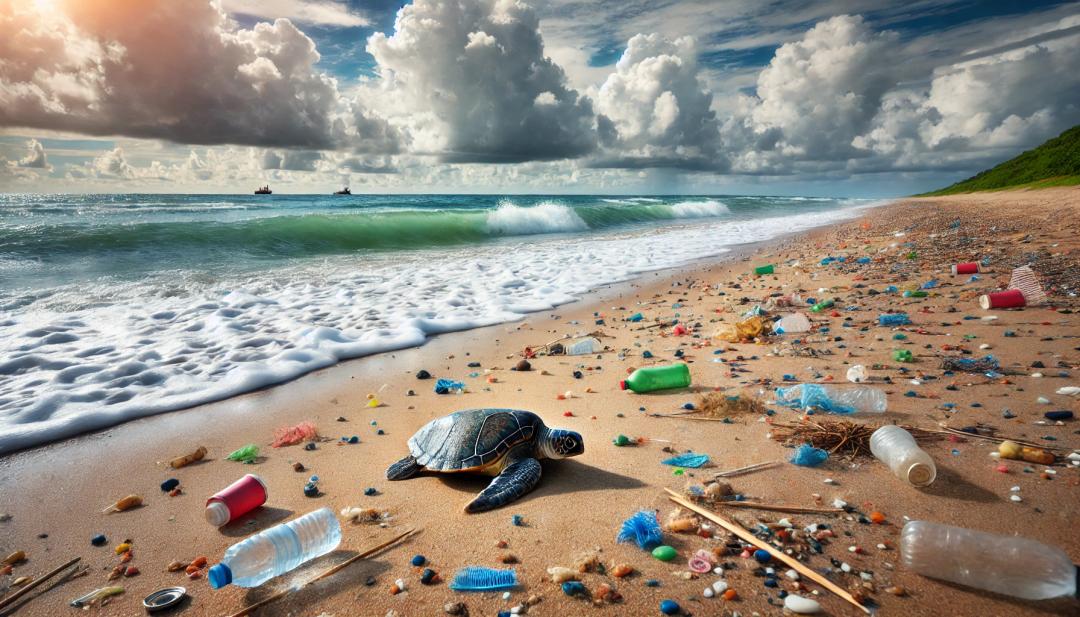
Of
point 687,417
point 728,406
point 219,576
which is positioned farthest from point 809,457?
point 219,576

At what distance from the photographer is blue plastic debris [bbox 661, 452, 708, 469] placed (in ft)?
10.5

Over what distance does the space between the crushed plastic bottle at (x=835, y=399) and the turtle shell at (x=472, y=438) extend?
2.20 m

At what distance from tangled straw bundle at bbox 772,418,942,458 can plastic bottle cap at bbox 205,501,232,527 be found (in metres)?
3.60

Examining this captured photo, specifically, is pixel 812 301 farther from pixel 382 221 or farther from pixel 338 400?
pixel 382 221

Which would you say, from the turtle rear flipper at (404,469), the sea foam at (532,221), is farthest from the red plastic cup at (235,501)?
the sea foam at (532,221)

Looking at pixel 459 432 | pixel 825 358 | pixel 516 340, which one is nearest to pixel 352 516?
pixel 459 432

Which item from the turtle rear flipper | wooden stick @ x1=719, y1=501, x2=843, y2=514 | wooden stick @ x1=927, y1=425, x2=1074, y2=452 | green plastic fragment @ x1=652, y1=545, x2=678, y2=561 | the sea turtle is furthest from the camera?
the turtle rear flipper

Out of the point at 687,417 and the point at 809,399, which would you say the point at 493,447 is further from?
the point at 809,399

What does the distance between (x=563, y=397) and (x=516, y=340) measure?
2.16 metres

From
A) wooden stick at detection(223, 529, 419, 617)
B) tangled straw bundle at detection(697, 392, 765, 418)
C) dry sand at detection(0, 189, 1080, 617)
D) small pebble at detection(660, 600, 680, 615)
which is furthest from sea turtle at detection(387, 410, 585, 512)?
tangled straw bundle at detection(697, 392, 765, 418)

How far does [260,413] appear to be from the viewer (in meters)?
4.64

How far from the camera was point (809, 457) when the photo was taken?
10.0 feet

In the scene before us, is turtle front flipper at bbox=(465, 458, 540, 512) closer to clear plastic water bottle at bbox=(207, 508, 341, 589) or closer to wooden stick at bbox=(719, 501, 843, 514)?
clear plastic water bottle at bbox=(207, 508, 341, 589)

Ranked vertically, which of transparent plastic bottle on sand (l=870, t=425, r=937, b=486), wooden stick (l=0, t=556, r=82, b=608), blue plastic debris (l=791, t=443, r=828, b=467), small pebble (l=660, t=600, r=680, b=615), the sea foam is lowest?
wooden stick (l=0, t=556, r=82, b=608)
